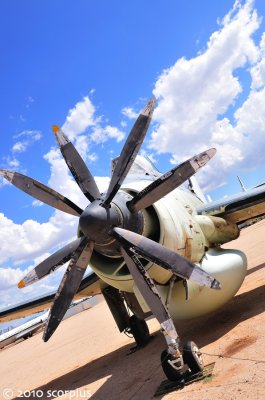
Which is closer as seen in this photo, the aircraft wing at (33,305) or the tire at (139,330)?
the tire at (139,330)

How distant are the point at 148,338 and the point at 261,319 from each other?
4.64 meters

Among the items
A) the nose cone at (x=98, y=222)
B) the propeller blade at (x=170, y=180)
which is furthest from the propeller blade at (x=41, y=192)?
the propeller blade at (x=170, y=180)

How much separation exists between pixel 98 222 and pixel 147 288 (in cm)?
150

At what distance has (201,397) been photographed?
5566mm

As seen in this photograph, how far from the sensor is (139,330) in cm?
1171

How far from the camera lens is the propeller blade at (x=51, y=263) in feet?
22.9

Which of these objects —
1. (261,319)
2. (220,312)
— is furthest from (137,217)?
(220,312)

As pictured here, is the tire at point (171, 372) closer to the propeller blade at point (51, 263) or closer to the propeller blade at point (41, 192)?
the propeller blade at point (51, 263)

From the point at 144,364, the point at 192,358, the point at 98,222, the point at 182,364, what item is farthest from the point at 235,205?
the point at 98,222

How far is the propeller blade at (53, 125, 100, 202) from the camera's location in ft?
23.5

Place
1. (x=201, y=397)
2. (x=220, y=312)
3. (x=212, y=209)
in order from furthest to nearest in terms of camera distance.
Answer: (x=220, y=312), (x=212, y=209), (x=201, y=397)

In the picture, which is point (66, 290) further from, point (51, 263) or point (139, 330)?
point (139, 330)

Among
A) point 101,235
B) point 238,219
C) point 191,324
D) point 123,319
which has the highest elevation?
point 101,235

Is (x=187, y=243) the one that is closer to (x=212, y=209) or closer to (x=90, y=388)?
(x=212, y=209)
